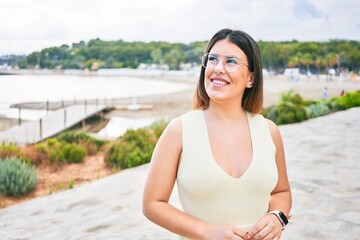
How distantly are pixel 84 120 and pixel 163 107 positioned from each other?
364 inches

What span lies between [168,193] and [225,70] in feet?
1.49

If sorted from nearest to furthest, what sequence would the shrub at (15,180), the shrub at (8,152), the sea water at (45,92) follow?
the shrub at (15,180)
the shrub at (8,152)
the sea water at (45,92)

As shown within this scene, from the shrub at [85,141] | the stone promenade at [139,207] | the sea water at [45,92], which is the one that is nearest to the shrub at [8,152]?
the sea water at [45,92]

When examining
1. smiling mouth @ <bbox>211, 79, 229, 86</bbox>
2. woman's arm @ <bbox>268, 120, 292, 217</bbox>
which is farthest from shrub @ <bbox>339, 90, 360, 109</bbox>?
smiling mouth @ <bbox>211, 79, 229, 86</bbox>

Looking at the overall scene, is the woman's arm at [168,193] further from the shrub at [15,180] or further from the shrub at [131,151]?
the shrub at [131,151]

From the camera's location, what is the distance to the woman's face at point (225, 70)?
148cm

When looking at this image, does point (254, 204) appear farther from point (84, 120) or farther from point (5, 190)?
point (84, 120)

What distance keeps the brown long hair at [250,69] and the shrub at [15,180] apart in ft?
18.1

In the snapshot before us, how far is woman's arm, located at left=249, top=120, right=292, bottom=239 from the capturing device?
1.44m

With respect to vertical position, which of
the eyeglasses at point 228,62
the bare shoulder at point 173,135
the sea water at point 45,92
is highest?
the eyeglasses at point 228,62

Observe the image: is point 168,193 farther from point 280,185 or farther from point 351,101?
point 351,101

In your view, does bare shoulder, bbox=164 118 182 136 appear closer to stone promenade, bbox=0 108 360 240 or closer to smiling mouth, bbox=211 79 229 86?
smiling mouth, bbox=211 79 229 86

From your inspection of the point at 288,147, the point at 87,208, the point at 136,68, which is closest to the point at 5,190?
the point at 87,208

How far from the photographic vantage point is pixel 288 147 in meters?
7.21
